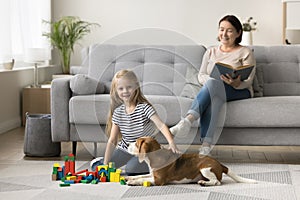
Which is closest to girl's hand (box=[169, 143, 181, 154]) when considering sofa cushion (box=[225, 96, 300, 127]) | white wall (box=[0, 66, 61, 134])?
sofa cushion (box=[225, 96, 300, 127])

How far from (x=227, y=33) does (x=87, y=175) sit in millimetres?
1407

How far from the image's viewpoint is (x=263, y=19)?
664 centimetres

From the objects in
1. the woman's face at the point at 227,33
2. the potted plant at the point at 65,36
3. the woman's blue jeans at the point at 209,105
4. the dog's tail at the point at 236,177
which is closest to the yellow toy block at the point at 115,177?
the dog's tail at the point at 236,177

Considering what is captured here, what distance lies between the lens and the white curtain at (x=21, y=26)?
207 inches

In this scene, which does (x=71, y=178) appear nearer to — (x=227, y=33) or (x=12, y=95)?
(x=227, y=33)

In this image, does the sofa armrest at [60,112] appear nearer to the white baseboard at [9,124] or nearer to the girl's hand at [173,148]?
the girl's hand at [173,148]

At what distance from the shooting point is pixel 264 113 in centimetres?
372

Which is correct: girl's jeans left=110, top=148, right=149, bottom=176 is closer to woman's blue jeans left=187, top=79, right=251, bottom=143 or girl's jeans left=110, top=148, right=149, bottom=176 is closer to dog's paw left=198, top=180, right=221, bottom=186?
dog's paw left=198, top=180, right=221, bottom=186

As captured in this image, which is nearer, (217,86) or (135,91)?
(135,91)

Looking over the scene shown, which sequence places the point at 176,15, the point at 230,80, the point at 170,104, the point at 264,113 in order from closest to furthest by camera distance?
the point at 170,104 < the point at 264,113 < the point at 230,80 < the point at 176,15

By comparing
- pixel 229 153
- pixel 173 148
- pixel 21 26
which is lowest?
pixel 229 153

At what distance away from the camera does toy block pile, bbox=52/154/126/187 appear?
315cm

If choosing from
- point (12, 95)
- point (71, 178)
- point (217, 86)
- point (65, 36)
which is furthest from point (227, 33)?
point (65, 36)

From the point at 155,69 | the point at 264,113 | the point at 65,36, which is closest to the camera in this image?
the point at 155,69
